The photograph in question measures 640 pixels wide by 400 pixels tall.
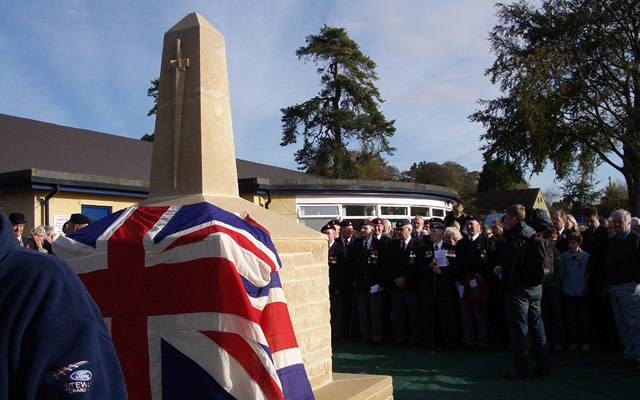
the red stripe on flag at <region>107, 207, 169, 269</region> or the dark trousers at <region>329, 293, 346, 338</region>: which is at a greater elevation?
the red stripe on flag at <region>107, 207, 169, 269</region>

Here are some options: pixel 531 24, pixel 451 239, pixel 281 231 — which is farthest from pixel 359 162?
pixel 281 231

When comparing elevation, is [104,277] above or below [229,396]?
above

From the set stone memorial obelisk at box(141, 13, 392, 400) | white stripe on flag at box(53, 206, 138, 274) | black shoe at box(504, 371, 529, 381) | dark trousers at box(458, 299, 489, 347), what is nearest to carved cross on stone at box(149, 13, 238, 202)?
stone memorial obelisk at box(141, 13, 392, 400)

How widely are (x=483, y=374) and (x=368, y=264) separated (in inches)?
122

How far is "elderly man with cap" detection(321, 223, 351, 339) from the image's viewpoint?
969 cm

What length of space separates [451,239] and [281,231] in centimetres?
498

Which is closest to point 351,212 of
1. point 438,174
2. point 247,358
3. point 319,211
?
point 319,211

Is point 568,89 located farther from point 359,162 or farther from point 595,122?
point 359,162

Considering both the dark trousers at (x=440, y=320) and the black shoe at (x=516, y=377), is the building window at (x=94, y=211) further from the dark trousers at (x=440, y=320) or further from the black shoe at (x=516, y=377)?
the black shoe at (x=516, y=377)

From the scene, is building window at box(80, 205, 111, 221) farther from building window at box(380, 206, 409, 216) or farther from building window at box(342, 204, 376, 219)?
building window at box(380, 206, 409, 216)

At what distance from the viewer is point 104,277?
136 inches

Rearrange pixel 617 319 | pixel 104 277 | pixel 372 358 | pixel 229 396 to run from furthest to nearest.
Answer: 1. pixel 372 358
2. pixel 617 319
3. pixel 104 277
4. pixel 229 396

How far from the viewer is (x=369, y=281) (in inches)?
365

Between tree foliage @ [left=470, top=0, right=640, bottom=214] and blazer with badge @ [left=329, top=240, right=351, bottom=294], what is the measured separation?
13952 mm
